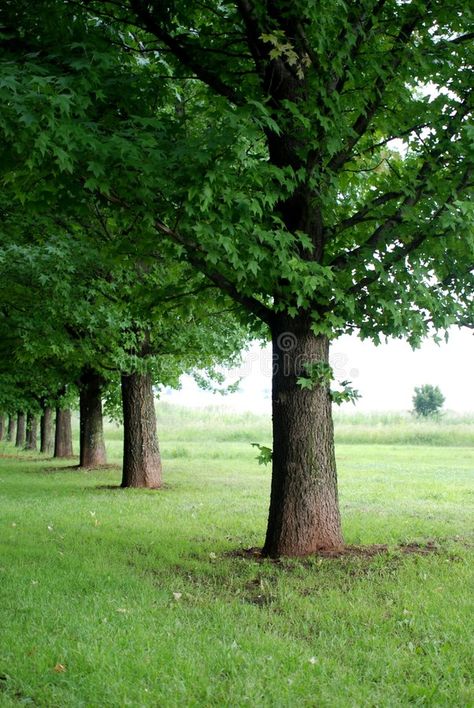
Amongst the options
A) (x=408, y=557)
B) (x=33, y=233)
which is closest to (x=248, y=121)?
(x=408, y=557)

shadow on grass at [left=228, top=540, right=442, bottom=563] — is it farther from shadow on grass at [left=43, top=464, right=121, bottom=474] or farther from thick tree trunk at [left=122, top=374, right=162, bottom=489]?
shadow on grass at [left=43, top=464, right=121, bottom=474]

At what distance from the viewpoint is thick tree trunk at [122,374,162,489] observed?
15672 mm

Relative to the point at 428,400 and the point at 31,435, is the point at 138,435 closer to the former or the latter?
the point at 31,435

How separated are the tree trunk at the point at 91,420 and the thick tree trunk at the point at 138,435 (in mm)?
6136

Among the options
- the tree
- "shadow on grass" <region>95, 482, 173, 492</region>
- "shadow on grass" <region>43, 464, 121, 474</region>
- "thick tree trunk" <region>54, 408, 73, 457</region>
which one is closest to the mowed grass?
the tree

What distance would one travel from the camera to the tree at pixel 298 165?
20.7 ft

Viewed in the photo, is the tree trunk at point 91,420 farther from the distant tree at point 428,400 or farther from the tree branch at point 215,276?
the distant tree at point 428,400

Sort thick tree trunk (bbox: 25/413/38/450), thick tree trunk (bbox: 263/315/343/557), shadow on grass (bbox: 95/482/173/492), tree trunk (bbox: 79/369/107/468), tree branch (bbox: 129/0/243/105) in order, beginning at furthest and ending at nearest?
thick tree trunk (bbox: 25/413/38/450), tree trunk (bbox: 79/369/107/468), shadow on grass (bbox: 95/482/173/492), thick tree trunk (bbox: 263/315/343/557), tree branch (bbox: 129/0/243/105)

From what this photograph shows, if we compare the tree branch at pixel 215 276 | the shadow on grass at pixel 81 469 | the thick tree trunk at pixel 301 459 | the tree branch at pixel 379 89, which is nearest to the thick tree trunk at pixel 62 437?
the shadow on grass at pixel 81 469

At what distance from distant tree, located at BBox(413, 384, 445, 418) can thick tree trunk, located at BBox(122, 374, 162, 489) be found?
43.4m

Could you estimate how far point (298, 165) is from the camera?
758 cm

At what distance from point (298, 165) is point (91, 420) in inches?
633

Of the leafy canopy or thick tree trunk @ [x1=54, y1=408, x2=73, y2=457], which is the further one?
thick tree trunk @ [x1=54, y1=408, x2=73, y2=457]

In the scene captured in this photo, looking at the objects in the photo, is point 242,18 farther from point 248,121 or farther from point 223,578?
point 223,578
